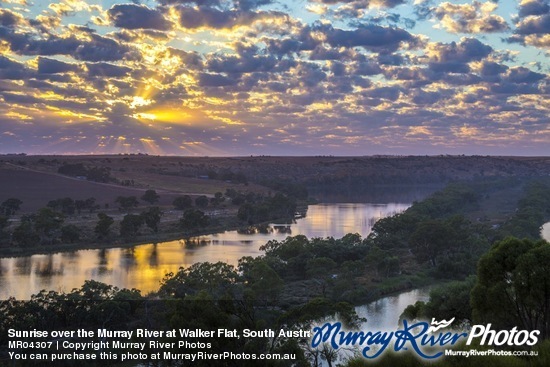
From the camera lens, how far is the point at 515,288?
12.1 meters

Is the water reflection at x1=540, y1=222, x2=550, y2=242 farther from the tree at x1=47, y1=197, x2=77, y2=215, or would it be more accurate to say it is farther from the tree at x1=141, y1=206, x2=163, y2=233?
the tree at x1=47, y1=197, x2=77, y2=215

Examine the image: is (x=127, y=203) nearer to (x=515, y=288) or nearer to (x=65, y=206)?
(x=65, y=206)

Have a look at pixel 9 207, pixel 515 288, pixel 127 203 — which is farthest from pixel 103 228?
pixel 515 288

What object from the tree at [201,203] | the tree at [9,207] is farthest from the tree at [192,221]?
the tree at [9,207]

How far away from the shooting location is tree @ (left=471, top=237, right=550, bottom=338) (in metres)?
11.9

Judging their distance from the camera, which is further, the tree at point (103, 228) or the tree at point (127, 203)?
the tree at point (127, 203)

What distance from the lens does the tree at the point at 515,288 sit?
1193 centimetres

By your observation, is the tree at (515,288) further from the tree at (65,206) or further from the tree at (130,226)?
the tree at (65,206)

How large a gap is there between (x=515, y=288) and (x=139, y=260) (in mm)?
30284

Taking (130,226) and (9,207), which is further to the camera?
(9,207)

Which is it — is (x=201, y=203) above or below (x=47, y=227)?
above

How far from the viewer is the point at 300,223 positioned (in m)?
59.2

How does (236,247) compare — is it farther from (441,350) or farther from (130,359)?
(441,350)

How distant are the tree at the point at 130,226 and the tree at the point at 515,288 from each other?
38134 mm
